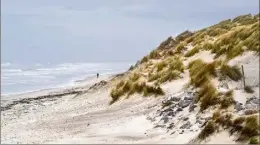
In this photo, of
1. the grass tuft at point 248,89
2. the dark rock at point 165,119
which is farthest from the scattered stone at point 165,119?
the grass tuft at point 248,89

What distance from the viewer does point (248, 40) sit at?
17984 millimetres

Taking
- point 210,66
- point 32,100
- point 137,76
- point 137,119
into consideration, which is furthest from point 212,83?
point 32,100

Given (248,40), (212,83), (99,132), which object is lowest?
(99,132)

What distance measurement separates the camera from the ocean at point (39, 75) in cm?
3394

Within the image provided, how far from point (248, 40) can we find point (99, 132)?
6.15m

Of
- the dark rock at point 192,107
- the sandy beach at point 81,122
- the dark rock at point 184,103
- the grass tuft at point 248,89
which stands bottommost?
the sandy beach at point 81,122

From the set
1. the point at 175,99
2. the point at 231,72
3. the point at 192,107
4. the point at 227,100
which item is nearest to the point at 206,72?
the point at 231,72

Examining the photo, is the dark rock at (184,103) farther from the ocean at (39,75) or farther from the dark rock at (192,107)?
the ocean at (39,75)

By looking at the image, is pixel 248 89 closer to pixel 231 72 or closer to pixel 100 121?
pixel 231 72

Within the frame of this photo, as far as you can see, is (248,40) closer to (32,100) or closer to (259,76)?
(259,76)

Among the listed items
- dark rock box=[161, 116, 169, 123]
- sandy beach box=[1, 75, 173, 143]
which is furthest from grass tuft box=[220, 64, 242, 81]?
dark rock box=[161, 116, 169, 123]

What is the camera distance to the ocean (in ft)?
111

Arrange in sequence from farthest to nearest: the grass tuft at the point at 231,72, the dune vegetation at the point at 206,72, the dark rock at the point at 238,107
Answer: the grass tuft at the point at 231,72
the dune vegetation at the point at 206,72
the dark rock at the point at 238,107

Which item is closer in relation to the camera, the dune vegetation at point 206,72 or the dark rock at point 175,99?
the dune vegetation at point 206,72
